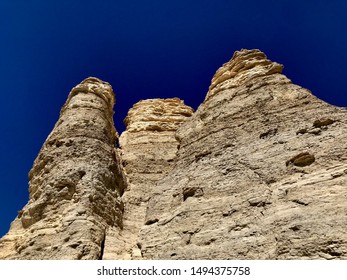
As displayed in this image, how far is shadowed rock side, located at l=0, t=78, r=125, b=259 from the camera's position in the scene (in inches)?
569

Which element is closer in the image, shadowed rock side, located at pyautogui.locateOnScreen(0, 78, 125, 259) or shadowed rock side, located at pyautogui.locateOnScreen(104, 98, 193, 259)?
shadowed rock side, located at pyautogui.locateOnScreen(0, 78, 125, 259)

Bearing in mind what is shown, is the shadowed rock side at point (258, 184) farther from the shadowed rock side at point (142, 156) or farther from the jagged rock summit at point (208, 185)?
the shadowed rock side at point (142, 156)

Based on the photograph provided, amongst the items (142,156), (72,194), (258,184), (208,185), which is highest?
(142,156)

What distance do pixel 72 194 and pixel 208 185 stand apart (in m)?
5.35

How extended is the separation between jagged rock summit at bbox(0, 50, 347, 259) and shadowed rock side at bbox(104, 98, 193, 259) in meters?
0.07

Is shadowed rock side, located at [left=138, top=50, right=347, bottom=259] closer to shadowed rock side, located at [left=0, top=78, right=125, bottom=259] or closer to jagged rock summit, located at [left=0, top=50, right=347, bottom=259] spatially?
jagged rock summit, located at [left=0, top=50, right=347, bottom=259]

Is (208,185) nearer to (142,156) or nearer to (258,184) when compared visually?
(258,184)

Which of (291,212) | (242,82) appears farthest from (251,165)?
(242,82)

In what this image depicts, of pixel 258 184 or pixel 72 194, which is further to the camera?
pixel 72 194

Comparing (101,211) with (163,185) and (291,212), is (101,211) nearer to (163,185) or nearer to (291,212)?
(163,185)

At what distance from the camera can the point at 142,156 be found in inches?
889

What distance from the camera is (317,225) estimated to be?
11266 mm

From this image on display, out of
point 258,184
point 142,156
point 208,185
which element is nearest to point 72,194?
point 208,185

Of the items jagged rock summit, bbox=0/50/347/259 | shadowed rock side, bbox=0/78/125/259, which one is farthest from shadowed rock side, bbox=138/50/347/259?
shadowed rock side, bbox=0/78/125/259
